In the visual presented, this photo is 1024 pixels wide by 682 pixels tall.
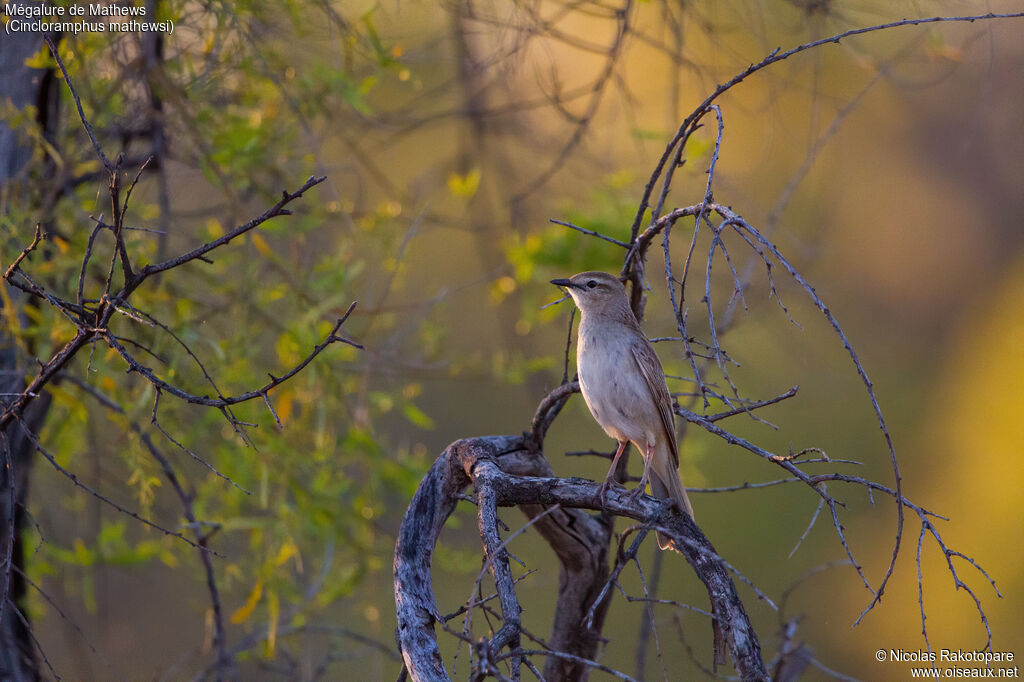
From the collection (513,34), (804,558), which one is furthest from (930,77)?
(804,558)

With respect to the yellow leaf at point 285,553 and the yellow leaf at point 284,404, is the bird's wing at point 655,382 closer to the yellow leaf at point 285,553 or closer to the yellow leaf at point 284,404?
the yellow leaf at point 284,404

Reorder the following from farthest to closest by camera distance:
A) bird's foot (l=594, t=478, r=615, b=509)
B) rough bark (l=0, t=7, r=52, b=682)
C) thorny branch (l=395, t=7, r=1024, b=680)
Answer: rough bark (l=0, t=7, r=52, b=682) < bird's foot (l=594, t=478, r=615, b=509) < thorny branch (l=395, t=7, r=1024, b=680)

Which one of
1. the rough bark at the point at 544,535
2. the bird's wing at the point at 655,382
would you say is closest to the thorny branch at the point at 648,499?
the rough bark at the point at 544,535

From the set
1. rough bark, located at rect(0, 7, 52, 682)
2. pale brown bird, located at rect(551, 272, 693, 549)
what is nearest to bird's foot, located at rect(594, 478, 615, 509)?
pale brown bird, located at rect(551, 272, 693, 549)

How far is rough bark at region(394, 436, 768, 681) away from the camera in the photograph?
1.77 meters

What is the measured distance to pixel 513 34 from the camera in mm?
3787

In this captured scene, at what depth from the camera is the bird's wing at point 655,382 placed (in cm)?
309

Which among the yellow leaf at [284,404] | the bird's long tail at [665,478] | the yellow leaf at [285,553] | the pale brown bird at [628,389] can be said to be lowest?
the yellow leaf at [285,553]

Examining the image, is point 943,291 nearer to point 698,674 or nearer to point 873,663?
point 873,663

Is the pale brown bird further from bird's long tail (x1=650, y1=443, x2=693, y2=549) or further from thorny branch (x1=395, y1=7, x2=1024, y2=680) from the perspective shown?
thorny branch (x1=395, y1=7, x2=1024, y2=680)

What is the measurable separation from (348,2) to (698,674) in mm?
6709

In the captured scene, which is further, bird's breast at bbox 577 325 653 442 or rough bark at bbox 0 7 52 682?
rough bark at bbox 0 7 52 682

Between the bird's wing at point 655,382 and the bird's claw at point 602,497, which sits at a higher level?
the bird's wing at point 655,382

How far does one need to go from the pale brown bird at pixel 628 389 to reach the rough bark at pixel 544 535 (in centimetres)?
37
